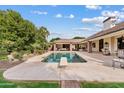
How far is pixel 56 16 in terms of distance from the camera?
28953mm

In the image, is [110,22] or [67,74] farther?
[110,22]

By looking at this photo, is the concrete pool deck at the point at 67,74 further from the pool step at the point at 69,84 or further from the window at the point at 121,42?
the window at the point at 121,42

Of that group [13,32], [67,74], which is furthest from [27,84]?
[13,32]

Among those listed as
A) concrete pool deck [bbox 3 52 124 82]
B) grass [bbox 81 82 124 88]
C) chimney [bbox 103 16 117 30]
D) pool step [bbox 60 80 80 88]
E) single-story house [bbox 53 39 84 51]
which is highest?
chimney [bbox 103 16 117 30]

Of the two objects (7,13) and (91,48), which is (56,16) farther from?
(91,48)

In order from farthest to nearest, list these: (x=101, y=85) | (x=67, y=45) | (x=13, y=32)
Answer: (x=67, y=45), (x=13, y=32), (x=101, y=85)

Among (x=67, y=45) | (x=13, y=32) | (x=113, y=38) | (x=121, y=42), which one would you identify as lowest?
(x=67, y=45)

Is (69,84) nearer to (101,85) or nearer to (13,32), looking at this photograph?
(101,85)

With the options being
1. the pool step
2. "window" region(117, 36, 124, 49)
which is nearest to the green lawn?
the pool step

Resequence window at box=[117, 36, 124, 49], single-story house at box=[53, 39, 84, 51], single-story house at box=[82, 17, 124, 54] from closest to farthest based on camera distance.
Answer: single-story house at box=[82, 17, 124, 54]
window at box=[117, 36, 124, 49]
single-story house at box=[53, 39, 84, 51]

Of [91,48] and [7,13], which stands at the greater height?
[7,13]

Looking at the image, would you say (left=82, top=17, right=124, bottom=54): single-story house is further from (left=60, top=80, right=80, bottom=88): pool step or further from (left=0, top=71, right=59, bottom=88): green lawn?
(left=0, top=71, right=59, bottom=88): green lawn
